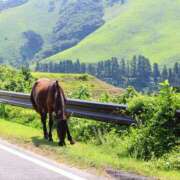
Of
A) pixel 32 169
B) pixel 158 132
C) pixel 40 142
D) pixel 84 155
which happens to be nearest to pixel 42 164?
pixel 32 169

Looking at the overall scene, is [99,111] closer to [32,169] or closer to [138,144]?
[138,144]

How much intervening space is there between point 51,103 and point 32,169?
3.66 m

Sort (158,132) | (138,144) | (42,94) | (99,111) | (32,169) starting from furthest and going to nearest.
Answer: (42,94), (99,111), (138,144), (158,132), (32,169)

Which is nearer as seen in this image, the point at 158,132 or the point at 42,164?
the point at 42,164

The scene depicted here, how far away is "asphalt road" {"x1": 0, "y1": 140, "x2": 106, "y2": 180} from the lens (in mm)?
8586

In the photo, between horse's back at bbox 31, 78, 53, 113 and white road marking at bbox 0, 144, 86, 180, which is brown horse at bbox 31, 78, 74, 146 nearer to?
horse's back at bbox 31, 78, 53, 113

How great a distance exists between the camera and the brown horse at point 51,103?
38.7ft

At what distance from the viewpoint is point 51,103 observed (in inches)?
505

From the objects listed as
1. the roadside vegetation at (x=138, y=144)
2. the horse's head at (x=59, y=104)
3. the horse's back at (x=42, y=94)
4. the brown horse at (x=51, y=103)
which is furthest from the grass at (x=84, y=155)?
the horse's back at (x=42, y=94)

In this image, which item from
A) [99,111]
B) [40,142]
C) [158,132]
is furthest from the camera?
[99,111]

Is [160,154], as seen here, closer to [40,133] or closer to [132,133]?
[132,133]

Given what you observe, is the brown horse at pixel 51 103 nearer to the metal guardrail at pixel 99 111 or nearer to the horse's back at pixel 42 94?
the horse's back at pixel 42 94

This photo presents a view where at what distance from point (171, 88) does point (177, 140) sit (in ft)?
A: 4.05

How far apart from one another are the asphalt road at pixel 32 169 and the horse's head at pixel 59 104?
46.9 inches
